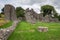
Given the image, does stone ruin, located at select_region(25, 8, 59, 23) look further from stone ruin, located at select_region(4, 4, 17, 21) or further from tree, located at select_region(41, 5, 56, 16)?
tree, located at select_region(41, 5, 56, 16)

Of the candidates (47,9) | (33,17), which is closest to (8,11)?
(33,17)

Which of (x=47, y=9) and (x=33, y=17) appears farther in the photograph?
(x=47, y=9)

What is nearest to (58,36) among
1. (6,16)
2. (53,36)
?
(53,36)

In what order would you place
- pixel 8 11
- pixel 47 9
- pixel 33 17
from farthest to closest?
pixel 47 9, pixel 33 17, pixel 8 11

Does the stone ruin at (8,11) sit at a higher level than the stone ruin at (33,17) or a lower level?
higher

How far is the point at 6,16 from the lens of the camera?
50250 millimetres

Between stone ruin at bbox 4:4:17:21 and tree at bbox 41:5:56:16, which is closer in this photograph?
stone ruin at bbox 4:4:17:21

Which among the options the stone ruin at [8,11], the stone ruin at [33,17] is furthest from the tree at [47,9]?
the stone ruin at [8,11]

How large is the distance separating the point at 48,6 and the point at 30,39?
95378 millimetres

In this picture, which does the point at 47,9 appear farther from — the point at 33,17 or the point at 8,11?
the point at 8,11

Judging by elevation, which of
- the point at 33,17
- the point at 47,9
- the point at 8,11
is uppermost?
the point at 8,11

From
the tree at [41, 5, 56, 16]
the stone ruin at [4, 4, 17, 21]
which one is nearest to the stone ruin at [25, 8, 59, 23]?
the stone ruin at [4, 4, 17, 21]

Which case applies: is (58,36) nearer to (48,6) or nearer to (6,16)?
(6,16)

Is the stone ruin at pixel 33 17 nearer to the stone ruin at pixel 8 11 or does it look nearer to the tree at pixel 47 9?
the stone ruin at pixel 8 11
